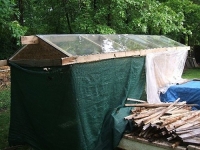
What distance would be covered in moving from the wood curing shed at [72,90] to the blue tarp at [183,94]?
4.66ft

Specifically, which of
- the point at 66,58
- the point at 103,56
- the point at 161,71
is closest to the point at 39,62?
the point at 66,58

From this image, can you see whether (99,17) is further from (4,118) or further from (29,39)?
(29,39)

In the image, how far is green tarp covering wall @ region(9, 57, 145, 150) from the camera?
492 centimetres

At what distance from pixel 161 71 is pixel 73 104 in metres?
3.85

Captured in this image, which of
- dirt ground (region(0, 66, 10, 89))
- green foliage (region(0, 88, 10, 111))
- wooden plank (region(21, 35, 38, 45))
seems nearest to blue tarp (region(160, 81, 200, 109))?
wooden plank (region(21, 35, 38, 45))

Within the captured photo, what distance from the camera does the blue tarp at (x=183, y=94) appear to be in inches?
290

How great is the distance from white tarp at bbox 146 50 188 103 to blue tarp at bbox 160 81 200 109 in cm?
20

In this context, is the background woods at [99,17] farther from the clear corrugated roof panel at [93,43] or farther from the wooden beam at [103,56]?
the wooden beam at [103,56]

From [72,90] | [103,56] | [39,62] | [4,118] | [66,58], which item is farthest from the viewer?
[4,118]

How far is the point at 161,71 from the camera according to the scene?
7.71m

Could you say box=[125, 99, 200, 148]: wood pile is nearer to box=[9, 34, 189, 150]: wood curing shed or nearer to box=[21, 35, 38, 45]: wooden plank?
box=[9, 34, 189, 150]: wood curing shed

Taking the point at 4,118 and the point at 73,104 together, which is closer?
the point at 73,104

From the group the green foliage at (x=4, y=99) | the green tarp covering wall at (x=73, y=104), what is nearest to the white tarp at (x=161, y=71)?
the green tarp covering wall at (x=73, y=104)

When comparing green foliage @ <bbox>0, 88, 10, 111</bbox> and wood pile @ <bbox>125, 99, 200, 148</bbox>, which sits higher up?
wood pile @ <bbox>125, 99, 200, 148</bbox>
